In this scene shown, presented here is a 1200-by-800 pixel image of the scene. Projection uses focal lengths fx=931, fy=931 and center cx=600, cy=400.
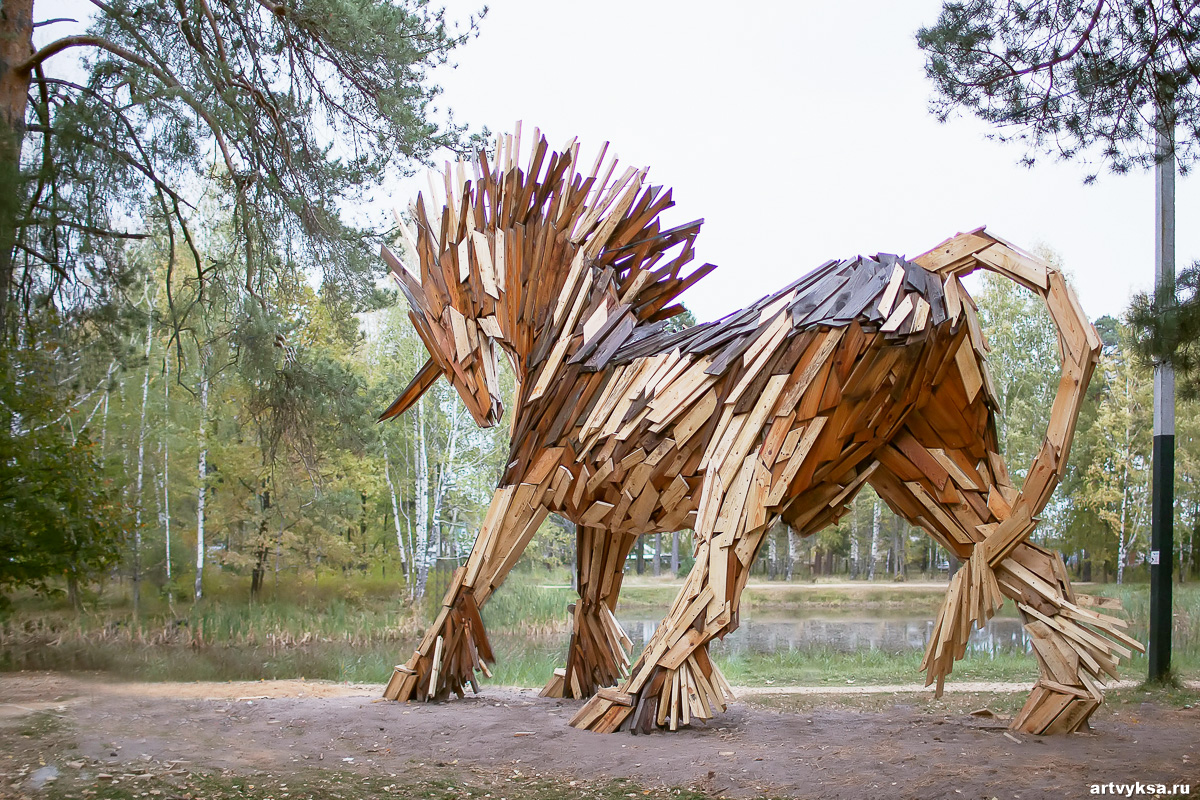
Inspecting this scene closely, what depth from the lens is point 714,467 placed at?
15.7 ft

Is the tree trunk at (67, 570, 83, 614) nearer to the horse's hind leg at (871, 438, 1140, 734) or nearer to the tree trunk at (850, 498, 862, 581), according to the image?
the horse's hind leg at (871, 438, 1140, 734)

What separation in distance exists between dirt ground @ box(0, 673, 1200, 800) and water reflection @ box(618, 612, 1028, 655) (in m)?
5.78

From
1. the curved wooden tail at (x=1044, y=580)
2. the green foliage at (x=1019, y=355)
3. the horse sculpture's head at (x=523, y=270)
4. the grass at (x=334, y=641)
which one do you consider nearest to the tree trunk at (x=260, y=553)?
the grass at (x=334, y=641)

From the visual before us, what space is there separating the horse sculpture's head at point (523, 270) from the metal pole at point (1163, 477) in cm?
428

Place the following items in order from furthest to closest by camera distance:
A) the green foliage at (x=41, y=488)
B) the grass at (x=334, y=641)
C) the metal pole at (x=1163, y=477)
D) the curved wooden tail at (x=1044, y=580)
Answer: the metal pole at (x=1163, y=477)
the grass at (x=334, y=641)
the green foliage at (x=41, y=488)
the curved wooden tail at (x=1044, y=580)

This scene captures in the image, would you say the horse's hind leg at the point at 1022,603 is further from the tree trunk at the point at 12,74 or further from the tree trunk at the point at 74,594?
the tree trunk at the point at 74,594

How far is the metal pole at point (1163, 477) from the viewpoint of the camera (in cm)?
725

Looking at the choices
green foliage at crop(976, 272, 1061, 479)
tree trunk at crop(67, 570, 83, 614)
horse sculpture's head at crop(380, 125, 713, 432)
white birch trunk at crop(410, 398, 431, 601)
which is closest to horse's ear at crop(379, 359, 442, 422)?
horse sculpture's head at crop(380, 125, 713, 432)

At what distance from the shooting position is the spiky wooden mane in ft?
19.0

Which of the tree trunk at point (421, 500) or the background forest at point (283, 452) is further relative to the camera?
the tree trunk at point (421, 500)

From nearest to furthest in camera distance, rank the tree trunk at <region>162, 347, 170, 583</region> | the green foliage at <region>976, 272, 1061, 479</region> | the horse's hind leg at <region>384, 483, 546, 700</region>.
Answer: the horse's hind leg at <region>384, 483, 546, 700</region>
the tree trunk at <region>162, 347, 170, 583</region>
the green foliage at <region>976, 272, 1061, 479</region>

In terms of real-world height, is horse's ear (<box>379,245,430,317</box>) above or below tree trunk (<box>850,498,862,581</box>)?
above

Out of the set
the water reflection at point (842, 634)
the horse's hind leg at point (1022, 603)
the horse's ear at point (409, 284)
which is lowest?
the water reflection at point (842, 634)

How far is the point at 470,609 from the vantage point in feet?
18.5
